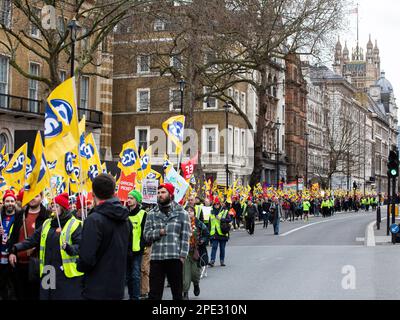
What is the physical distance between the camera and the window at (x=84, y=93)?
5075 centimetres

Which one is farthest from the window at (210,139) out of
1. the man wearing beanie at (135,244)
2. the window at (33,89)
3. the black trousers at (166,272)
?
the black trousers at (166,272)

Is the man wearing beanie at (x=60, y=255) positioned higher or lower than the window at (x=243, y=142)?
lower

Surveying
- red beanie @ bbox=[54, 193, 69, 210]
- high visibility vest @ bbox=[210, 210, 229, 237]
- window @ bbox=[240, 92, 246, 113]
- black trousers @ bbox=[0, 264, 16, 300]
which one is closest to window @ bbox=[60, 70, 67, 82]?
window @ bbox=[240, 92, 246, 113]

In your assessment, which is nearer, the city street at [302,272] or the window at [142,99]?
the city street at [302,272]

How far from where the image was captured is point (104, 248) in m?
6.97

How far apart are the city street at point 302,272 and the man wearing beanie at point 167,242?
10.9 ft

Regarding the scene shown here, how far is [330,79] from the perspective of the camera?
127250 mm

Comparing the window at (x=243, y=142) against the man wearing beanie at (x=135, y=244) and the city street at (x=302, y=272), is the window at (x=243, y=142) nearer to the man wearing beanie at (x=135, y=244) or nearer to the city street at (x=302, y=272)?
the city street at (x=302, y=272)

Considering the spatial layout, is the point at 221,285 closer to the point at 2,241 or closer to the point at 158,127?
the point at 2,241

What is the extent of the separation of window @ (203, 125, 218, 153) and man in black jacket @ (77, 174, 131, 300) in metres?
59.2

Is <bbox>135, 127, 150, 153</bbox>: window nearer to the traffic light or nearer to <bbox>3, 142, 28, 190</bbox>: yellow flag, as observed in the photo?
the traffic light

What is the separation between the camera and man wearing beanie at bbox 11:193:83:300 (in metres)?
9.32
